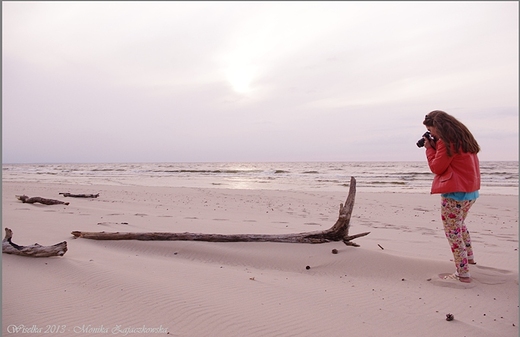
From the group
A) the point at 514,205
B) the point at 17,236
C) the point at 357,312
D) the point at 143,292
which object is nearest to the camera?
the point at 357,312

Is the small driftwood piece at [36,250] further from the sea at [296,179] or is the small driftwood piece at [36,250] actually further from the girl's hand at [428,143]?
the sea at [296,179]

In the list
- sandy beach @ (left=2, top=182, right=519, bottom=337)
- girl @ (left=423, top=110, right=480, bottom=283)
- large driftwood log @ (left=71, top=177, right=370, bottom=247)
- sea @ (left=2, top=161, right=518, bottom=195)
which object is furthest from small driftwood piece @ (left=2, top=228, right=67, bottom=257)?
sea @ (left=2, top=161, right=518, bottom=195)

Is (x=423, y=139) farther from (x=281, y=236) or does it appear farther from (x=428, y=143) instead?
(x=281, y=236)

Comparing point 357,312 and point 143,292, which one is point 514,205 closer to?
point 357,312

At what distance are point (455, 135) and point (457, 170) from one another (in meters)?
0.42

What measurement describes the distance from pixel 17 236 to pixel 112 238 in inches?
70.8

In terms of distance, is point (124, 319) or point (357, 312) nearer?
point (124, 319)

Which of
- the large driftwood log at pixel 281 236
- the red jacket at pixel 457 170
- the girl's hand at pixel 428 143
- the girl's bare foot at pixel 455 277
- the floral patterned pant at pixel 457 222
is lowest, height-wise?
the girl's bare foot at pixel 455 277

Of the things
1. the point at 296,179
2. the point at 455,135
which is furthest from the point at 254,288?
the point at 296,179

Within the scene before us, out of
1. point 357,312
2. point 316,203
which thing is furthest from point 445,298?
point 316,203

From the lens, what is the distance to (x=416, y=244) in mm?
7008

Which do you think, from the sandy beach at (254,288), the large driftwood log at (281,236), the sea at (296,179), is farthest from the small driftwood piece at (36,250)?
the sea at (296,179)

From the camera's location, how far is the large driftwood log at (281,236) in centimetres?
623

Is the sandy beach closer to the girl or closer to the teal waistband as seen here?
the girl
